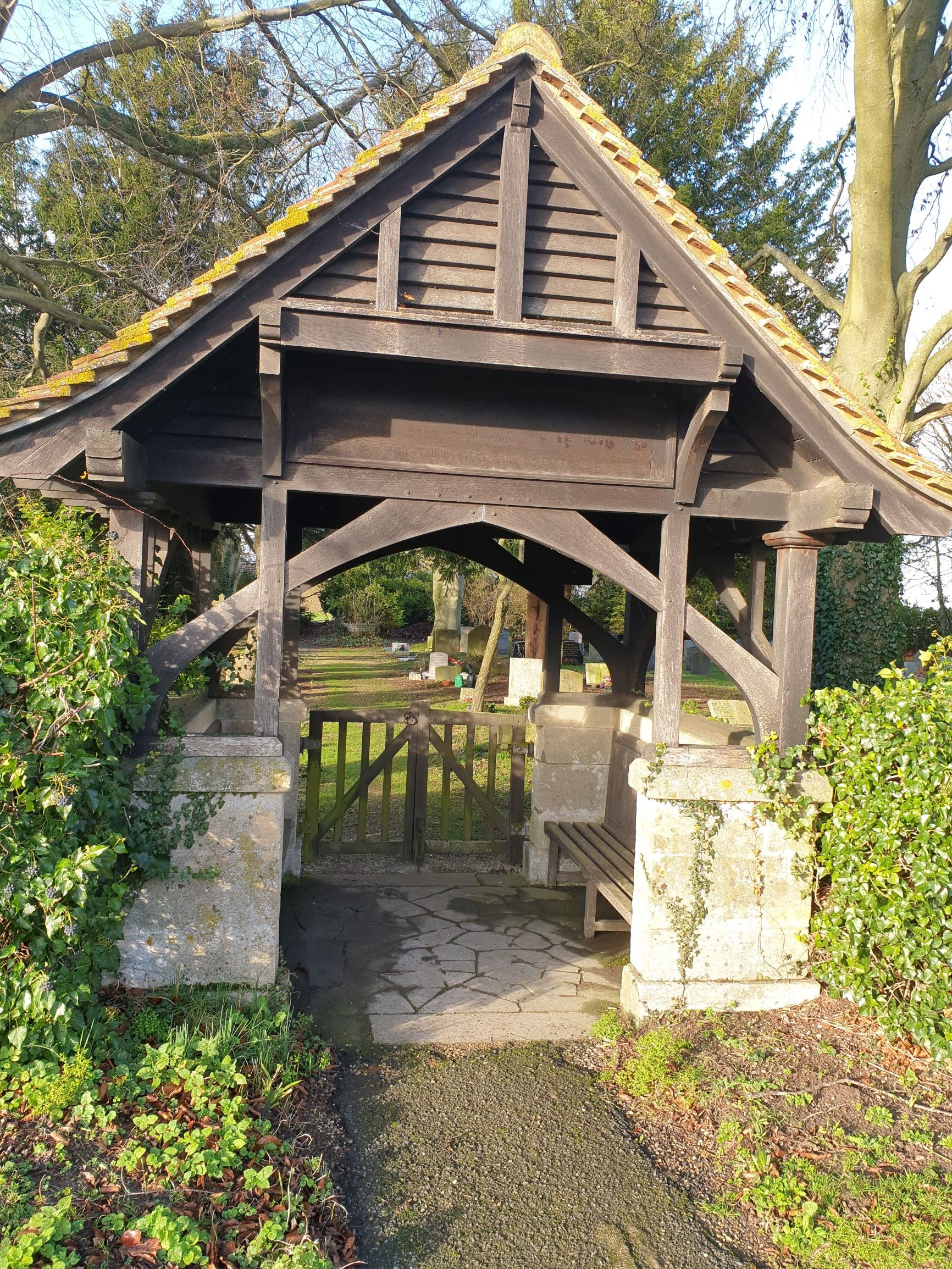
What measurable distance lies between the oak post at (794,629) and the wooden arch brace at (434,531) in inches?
2.9

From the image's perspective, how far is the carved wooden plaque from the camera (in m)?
4.61

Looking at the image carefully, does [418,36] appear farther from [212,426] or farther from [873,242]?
[212,426]

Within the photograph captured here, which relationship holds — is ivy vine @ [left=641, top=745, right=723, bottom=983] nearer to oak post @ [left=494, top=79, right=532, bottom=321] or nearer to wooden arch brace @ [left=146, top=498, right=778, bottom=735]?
wooden arch brace @ [left=146, top=498, right=778, bottom=735]

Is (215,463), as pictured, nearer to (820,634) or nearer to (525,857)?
(525,857)

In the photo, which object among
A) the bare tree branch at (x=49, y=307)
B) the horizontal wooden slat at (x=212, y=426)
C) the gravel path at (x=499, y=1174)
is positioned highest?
the bare tree branch at (x=49, y=307)

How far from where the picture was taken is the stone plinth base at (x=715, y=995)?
469 cm

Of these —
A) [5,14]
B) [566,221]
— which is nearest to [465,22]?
[5,14]

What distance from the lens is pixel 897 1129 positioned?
3848 mm

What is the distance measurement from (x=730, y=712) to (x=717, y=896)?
7.00 m

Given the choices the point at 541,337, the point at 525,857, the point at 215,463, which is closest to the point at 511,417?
the point at 541,337

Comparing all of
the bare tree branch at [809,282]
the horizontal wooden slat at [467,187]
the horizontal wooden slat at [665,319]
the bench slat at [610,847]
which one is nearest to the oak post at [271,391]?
the horizontal wooden slat at [467,187]

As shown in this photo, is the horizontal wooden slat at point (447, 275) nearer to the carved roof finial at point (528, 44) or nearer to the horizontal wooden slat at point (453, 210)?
the horizontal wooden slat at point (453, 210)

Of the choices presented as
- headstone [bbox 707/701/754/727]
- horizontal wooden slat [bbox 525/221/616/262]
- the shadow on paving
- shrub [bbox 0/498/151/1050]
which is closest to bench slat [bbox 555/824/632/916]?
the shadow on paving

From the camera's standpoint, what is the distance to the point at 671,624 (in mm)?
4918
